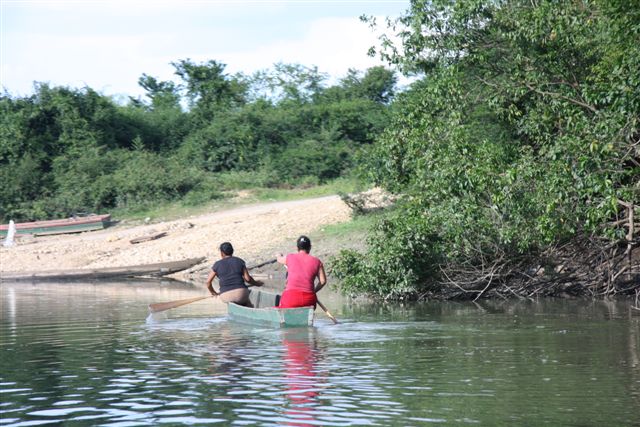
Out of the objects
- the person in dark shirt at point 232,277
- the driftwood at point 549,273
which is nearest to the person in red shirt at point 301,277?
the person in dark shirt at point 232,277

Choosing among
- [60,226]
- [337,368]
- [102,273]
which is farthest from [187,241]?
[337,368]

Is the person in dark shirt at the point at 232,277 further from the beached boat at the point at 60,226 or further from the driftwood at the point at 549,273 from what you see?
the beached boat at the point at 60,226

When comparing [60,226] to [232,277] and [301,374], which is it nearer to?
[232,277]

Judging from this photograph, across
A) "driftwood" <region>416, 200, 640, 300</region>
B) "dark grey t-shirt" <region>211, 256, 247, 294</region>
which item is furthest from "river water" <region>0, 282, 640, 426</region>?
"driftwood" <region>416, 200, 640, 300</region>

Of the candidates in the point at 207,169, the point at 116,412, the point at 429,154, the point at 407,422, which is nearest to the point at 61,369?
the point at 116,412

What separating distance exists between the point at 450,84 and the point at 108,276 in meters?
13.1

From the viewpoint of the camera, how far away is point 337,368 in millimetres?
12367

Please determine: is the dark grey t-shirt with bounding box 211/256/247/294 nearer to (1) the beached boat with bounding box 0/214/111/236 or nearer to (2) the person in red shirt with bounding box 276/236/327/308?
(2) the person in red shirt with bounding box 276/236/327/308

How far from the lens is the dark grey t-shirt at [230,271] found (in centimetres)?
1786

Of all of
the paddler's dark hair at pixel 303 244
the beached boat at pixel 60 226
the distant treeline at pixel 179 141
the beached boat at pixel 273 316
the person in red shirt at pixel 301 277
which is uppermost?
the distant treeline at pixel 179 141

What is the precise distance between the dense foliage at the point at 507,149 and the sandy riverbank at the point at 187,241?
923 cm

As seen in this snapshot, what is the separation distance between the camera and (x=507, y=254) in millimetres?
20469

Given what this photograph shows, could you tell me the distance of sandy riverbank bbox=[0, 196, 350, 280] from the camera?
3100cm

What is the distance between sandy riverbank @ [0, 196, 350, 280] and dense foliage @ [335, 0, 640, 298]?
30.3 feet
